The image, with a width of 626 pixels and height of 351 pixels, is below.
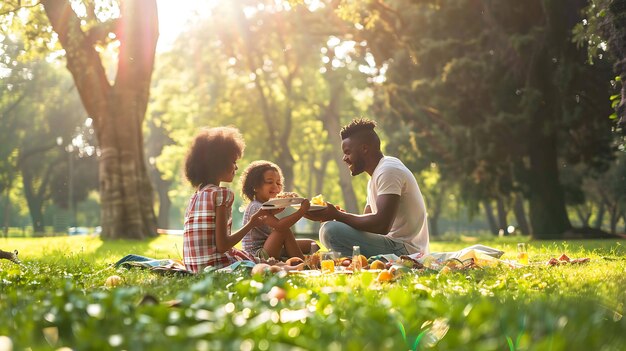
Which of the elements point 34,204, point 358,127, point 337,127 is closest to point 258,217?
point 358,127

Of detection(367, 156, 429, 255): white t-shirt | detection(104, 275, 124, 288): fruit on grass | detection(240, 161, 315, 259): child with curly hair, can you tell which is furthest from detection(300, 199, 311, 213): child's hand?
detection(104, 275, 124, 288): fruit on grass

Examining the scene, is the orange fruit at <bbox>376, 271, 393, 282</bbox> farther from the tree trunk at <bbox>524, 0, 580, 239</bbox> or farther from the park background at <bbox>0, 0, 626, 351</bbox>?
the tree trunk at <bbox>524, 0, 580, 239</bbox>

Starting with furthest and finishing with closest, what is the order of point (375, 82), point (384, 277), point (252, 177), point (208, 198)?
point (375, 82) → point (252, 177) → point (208, 198) → point (384, 277)

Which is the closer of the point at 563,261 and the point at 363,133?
the point at 563,261

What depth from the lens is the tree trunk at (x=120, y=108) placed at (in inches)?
758

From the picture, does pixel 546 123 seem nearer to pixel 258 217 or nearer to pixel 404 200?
pixel 404 200

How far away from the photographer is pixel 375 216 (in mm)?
8820

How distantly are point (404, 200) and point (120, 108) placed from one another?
40.4 ft

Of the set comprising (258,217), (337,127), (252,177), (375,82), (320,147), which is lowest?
(258,217)

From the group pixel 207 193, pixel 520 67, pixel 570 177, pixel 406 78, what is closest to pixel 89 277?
pixel 207 193

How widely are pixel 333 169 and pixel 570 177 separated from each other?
28007 millimetres

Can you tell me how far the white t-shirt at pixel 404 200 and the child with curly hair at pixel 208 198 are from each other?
5.47ft

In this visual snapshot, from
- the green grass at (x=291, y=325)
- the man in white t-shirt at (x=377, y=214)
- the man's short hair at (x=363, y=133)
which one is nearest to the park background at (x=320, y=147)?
the green grass at (x=291, y=325)

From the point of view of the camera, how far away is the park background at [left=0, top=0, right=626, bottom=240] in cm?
1955
